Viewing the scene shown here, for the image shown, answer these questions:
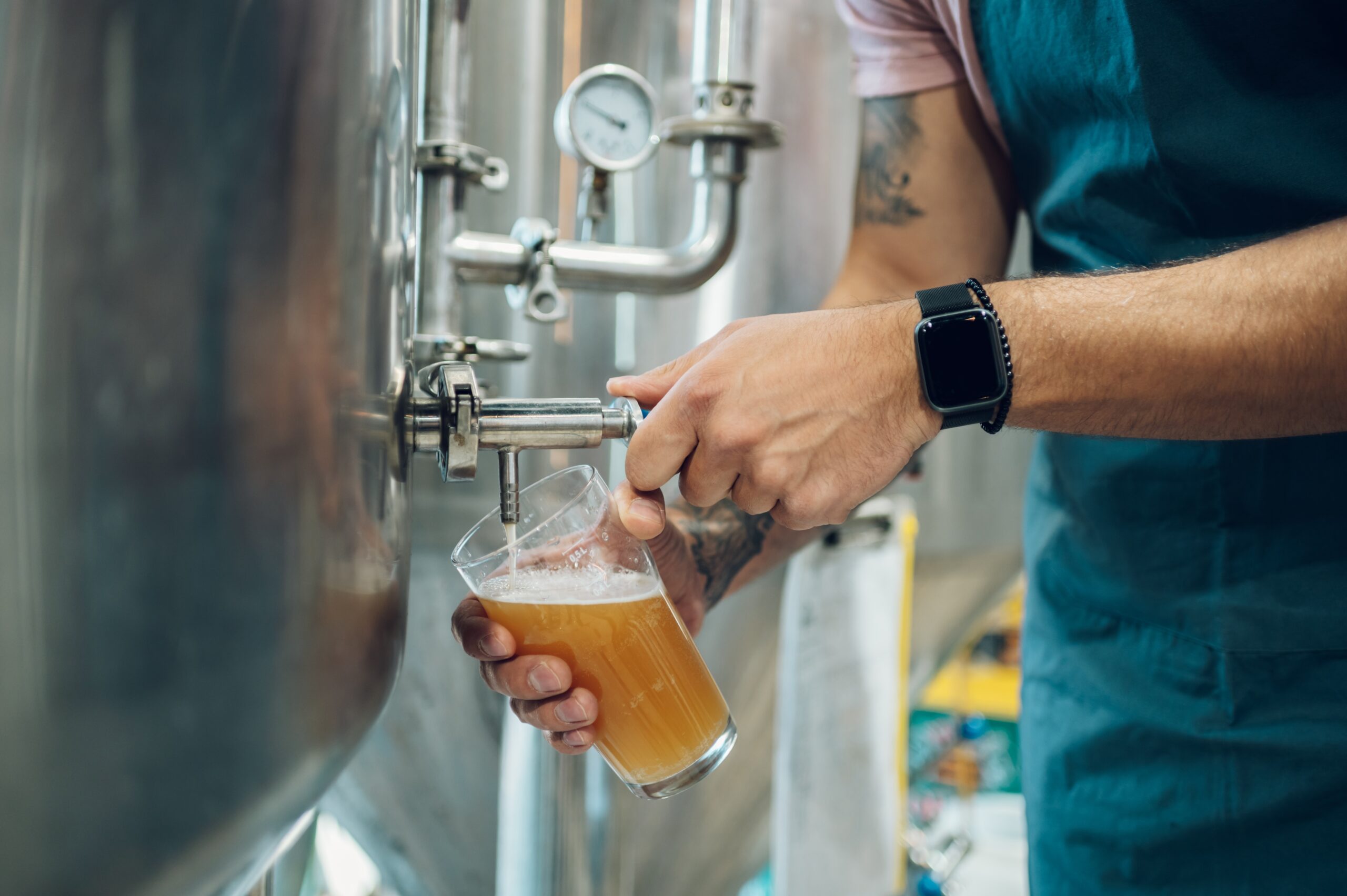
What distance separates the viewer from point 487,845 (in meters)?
1.07

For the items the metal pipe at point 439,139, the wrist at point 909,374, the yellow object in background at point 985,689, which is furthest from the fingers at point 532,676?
the yellow object in background at point 985,689

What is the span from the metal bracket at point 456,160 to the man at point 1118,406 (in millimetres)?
296

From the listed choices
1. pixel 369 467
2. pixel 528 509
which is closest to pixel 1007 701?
pixel 528 509

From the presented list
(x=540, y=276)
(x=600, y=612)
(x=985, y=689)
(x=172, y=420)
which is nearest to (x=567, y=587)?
(x=600, y=612)

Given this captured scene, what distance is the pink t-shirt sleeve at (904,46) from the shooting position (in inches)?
31.8

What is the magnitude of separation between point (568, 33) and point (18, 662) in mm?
817

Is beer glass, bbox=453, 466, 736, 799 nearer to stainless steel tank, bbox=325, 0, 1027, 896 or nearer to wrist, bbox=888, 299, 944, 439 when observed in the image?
wrist, bbox=888, 299, 944, 439

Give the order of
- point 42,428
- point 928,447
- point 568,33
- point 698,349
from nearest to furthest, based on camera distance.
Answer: point 42,428 → point 698,349 → point 568,33 → point 928,447

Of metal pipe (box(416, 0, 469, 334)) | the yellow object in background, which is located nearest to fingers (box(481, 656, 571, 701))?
metal pipe (box(416, 0, 469, 334))

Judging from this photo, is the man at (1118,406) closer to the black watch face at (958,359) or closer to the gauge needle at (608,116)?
the black watch face at (958,359)

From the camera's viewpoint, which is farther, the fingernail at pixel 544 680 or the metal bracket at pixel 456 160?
the metal bracket at pixel 456 160

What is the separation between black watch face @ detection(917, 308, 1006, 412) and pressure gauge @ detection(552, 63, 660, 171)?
16.8 inches

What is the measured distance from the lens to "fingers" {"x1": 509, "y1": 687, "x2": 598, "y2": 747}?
0.55m

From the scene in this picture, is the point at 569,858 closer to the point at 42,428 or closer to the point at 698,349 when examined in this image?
the point at 698,349
